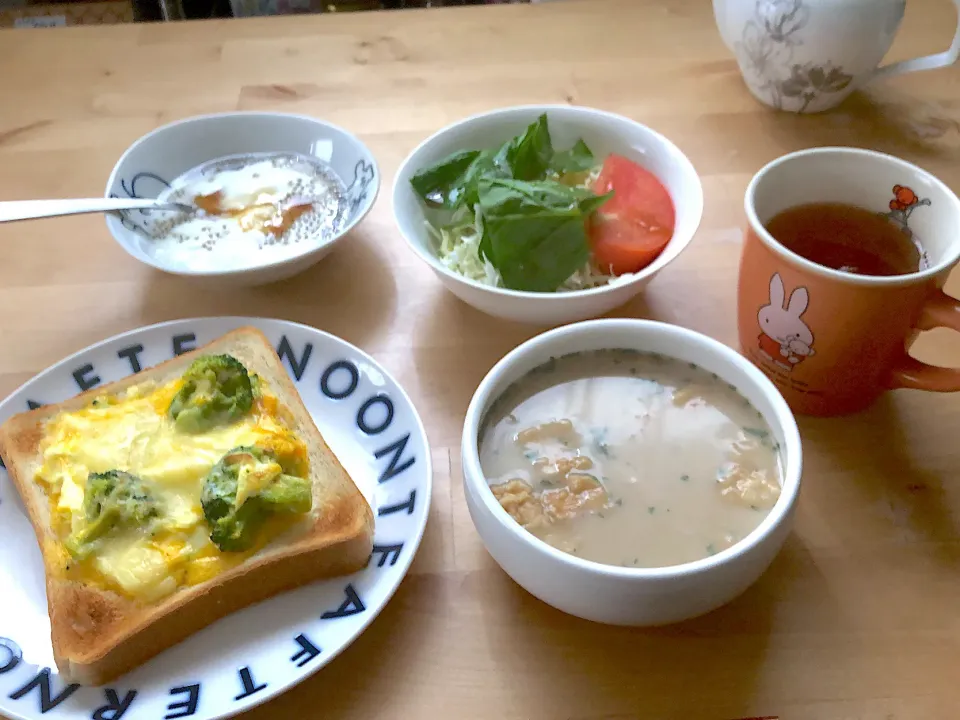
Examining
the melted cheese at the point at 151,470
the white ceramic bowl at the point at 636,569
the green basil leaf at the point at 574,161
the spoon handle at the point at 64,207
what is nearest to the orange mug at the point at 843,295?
the white ceramic bowl at the point at 636,569

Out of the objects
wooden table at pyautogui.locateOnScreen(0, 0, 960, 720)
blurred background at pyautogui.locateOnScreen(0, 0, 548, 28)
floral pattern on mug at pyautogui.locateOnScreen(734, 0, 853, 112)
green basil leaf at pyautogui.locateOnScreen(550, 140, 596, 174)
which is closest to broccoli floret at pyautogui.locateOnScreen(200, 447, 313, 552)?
wooden table at pyautogui.locateOnScreen(0, 0, 960, 720)

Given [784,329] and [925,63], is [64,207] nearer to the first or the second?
[784,329]

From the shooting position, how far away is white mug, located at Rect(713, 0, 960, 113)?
1169 millimetres

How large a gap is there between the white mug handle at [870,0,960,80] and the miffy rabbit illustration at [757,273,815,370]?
684 millimetres

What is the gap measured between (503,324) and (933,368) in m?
0.48

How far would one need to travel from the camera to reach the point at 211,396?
2.71ft

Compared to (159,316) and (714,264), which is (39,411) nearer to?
(159,316)

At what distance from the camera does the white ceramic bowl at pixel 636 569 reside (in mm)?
601

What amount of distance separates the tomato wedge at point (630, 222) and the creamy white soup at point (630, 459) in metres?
0.24

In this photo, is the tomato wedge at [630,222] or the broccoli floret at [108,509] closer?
the broccoli floret at [108,509]

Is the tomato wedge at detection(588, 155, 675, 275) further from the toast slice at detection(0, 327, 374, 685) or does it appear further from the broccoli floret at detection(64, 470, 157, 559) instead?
the broccoli floret at detection(64, 470, 157, 559)

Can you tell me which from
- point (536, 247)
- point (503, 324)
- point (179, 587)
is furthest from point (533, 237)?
point (179, 587)

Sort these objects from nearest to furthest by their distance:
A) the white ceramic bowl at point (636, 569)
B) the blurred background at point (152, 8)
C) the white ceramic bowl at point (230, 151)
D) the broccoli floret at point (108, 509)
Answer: the white ceramic bowl at point (636, 569) → the broccoli floret at point (108, 509) → the white ceramic bowl at point (230, 151) → the blurred background at point (152, 8)

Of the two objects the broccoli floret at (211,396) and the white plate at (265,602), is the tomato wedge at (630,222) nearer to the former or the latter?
the white plate at (265,602)
